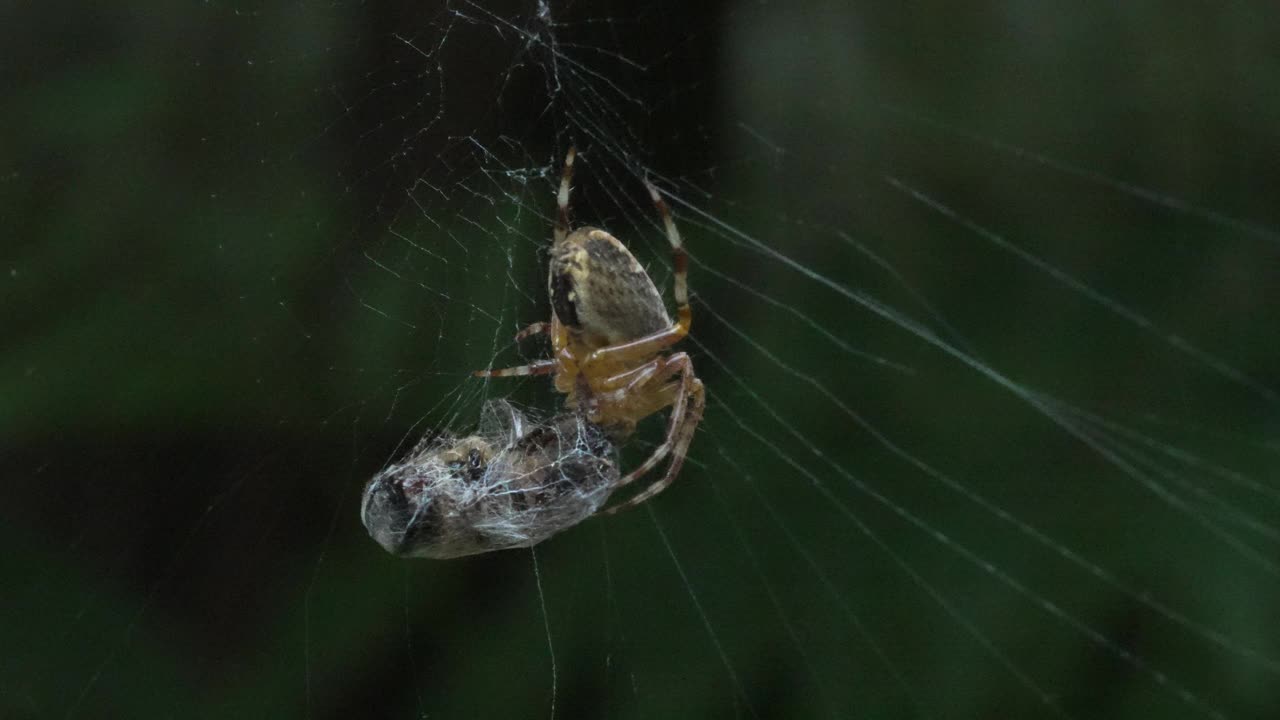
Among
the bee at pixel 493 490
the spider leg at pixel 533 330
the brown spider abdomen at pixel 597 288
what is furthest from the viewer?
the spider leg at pixel 533 330

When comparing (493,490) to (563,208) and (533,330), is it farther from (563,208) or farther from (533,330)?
(563,208)

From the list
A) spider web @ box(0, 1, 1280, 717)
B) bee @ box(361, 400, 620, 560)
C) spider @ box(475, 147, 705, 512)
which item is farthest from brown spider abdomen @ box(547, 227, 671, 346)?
spider web @ box(0, 1, 1280, 717)

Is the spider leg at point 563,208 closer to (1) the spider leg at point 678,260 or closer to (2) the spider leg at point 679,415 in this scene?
(1) the spider leg at point 678,260

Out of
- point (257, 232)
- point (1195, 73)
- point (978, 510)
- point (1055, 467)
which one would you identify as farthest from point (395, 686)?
point (1195, 73)

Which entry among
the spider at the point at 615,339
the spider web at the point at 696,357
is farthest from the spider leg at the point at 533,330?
the spider web at the point at 696,357

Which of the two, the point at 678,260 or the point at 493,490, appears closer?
the point at 493,490

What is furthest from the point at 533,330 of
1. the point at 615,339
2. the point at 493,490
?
the point at 493,490

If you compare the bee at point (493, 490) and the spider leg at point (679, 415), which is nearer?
the bee at point (493, 490)
